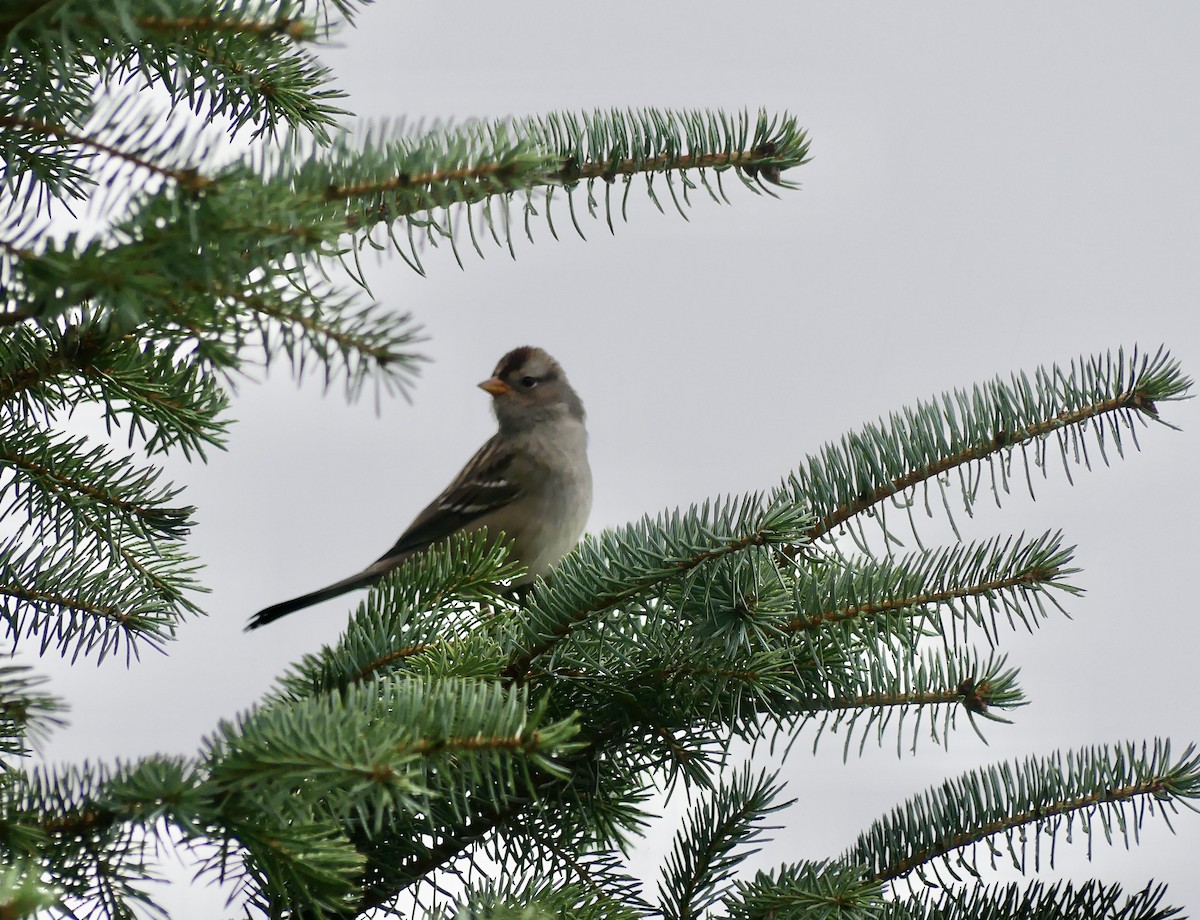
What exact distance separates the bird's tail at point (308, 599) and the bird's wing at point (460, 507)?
0.60ft

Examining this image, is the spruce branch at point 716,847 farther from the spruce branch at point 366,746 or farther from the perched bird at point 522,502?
the perched bird at point 522,502

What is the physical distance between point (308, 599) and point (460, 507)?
2.04 feet

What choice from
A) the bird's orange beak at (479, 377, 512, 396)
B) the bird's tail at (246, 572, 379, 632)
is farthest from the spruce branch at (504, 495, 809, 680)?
the bird's orange beak at (479, 377, 512, 396)

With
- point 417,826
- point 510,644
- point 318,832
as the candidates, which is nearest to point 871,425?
point 510,644

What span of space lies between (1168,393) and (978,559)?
1.41 ft

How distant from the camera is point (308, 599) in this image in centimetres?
267

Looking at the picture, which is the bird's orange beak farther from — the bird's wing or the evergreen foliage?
the evergreen foliage

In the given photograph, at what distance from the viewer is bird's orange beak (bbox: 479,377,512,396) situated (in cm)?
346

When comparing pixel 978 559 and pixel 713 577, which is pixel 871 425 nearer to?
pixel 978 559

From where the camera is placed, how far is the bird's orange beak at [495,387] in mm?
3463

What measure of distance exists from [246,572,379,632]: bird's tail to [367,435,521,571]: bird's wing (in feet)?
0.60

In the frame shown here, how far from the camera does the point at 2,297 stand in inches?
45.0

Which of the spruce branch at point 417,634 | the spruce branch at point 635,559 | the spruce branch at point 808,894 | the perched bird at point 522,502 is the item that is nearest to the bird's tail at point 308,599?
the perched bird at point 522,502

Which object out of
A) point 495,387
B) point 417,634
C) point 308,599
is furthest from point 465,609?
point 495,387
